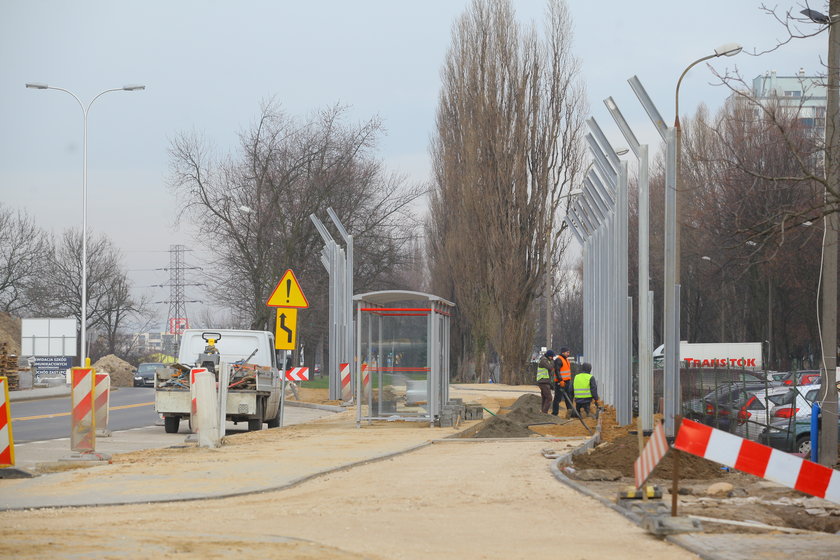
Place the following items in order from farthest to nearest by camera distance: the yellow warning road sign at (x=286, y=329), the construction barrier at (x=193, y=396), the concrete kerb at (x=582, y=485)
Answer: the yellow warning road sign at (x=286, y=329)
the construction barrier at (x=193, y=396)
the concrete kerb at (x=582, y=485)

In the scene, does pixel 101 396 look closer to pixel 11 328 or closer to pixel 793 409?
pixel 793 409

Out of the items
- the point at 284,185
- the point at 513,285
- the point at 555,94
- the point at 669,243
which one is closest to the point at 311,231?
the point at 284,185

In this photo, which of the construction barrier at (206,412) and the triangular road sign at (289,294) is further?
the triangular road sign at (289,294)

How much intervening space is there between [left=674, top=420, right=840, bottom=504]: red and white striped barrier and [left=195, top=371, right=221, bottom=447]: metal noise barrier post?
32.6 feet

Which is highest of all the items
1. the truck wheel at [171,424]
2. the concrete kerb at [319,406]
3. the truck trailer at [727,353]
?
the truck trailer at [727,353]

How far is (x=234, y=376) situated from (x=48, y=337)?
112 feet

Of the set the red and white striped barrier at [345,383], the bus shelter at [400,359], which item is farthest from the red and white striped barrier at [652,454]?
the red and white striped barrier at [345,383]

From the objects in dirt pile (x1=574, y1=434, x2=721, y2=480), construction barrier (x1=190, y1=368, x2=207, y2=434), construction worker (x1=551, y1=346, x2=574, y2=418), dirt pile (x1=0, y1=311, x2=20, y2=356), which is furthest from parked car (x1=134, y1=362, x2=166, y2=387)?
dirt pile (x1=574, y1=434, x2=721, y2=480)

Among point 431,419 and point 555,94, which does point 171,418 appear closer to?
point 431,419

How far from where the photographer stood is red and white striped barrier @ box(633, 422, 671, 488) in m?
9.97

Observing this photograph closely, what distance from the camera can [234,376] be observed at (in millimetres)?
24344

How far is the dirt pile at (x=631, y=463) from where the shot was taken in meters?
15.2

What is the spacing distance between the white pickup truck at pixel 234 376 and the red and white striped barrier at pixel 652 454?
13314 millimetres

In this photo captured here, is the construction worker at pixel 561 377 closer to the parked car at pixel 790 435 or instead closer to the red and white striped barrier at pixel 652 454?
the parked car at pixel 790 435
